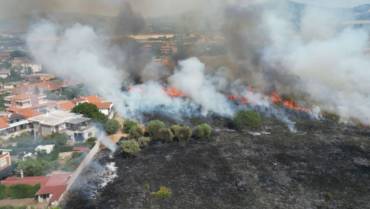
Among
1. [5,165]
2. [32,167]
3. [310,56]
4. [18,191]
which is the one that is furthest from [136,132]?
[310,56]

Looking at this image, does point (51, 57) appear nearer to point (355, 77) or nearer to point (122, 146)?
point (122, 146)

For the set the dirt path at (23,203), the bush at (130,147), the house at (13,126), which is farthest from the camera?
the house at (13,126)

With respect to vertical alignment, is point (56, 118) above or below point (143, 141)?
above

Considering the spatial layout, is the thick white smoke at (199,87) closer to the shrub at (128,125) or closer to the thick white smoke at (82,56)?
the thick white smoke at (82,56)

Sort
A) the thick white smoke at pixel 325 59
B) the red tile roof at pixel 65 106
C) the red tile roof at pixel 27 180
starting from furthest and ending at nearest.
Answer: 1. the red tile roof at pixel 65 106
2. the thick white smoke at pixel 325 59
3. the red tile roof at pixel 27 180

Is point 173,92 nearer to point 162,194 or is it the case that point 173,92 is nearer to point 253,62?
point 253,62

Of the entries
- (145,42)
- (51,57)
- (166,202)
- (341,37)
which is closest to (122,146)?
(166,202)

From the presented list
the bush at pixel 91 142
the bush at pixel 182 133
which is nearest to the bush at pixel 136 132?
the bush at pixel 182 133
